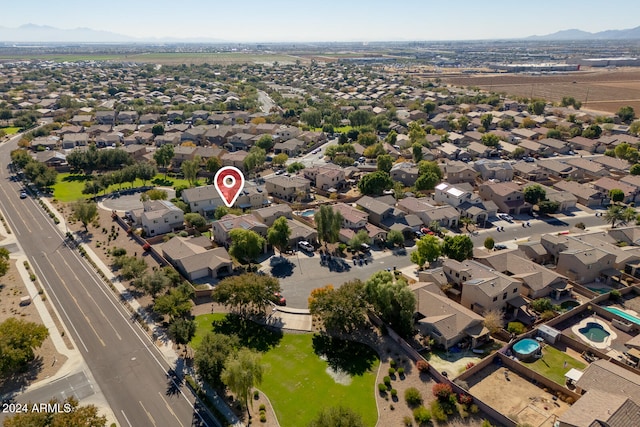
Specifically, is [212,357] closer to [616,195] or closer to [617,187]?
[616,195]

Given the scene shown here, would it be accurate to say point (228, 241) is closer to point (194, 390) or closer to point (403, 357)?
point (194, 390)

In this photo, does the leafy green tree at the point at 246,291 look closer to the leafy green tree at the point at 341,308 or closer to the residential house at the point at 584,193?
the leafy green tree at the point at 341,308

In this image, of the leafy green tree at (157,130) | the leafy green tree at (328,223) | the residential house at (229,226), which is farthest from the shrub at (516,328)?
the leafy green tree at (157,130)

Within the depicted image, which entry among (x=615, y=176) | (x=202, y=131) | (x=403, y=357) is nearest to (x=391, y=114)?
(x=202, y=131)

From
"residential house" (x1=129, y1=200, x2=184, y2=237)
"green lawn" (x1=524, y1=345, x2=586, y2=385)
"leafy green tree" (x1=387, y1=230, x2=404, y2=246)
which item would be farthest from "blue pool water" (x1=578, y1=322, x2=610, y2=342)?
"residential house" (x1=129, y1=200, x2=184, y2=237)

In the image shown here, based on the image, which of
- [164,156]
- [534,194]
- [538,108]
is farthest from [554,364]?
[538,108]

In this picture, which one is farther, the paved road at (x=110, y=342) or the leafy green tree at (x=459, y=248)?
the leafy green tree at (x=459, y=248)

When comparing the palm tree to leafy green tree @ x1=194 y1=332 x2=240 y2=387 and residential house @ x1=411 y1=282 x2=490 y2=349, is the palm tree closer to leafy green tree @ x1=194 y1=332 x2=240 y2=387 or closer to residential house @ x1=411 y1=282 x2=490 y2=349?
residential house @ x1=411 y1=282 x2=490 y2=349
